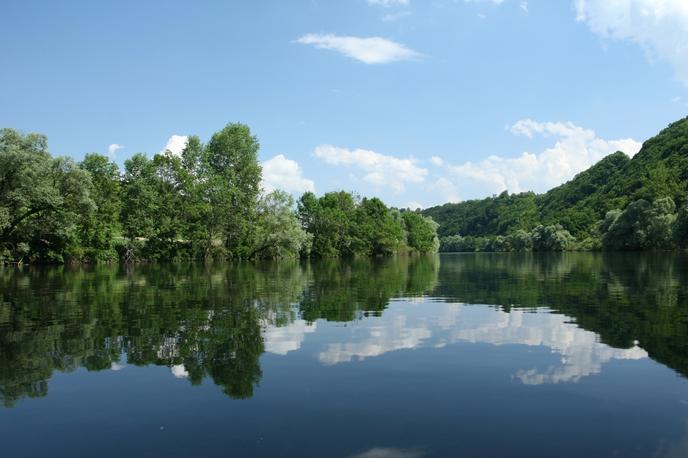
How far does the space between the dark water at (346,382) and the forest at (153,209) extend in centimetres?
5193

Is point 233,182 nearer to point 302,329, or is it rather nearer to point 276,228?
point 276,228

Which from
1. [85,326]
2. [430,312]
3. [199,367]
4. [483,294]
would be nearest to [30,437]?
[199,367]

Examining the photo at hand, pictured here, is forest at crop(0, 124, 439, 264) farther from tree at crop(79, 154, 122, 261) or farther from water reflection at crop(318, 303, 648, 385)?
water reflection at crop(318, 303, 648, 385)

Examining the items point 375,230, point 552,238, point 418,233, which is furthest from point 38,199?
point 552,238

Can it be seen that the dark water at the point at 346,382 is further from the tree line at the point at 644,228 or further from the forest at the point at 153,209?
the tree line at the point at 644,228

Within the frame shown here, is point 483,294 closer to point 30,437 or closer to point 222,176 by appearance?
point 30,437

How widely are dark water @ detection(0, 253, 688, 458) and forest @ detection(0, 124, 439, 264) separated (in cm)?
5193

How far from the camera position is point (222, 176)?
93.4 meters

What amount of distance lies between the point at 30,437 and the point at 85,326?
10831 mm

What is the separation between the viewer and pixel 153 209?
87.2 metres

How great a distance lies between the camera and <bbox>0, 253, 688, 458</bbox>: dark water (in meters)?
7.76

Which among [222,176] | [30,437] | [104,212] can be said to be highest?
[222,176]

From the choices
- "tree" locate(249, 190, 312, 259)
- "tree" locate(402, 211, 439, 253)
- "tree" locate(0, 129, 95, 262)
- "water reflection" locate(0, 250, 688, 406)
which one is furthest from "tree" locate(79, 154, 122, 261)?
"tree" locate(402, 211, 439, 253)

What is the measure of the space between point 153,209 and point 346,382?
82675 millimetres
